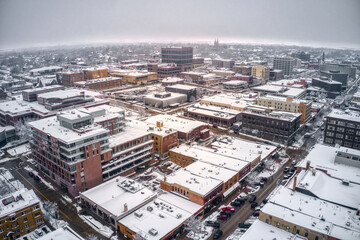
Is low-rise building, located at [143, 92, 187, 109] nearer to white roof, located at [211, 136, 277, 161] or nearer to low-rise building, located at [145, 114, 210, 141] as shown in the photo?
low-rise building, located at [145, 114, 210, 141]

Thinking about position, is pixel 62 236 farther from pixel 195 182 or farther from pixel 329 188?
pixel 329 188

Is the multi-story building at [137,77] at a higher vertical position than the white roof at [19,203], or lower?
higher

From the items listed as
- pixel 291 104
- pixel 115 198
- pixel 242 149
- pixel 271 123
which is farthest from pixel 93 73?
pixel 115 198

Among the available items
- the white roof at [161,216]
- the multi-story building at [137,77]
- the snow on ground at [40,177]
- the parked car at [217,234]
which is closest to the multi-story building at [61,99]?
the snow on ground at [40,177]

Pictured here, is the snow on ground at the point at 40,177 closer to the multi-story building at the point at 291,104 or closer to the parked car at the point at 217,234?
the parked car at the point at 217,234

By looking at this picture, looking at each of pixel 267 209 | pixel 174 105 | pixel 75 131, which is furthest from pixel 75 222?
pixel 174 105
